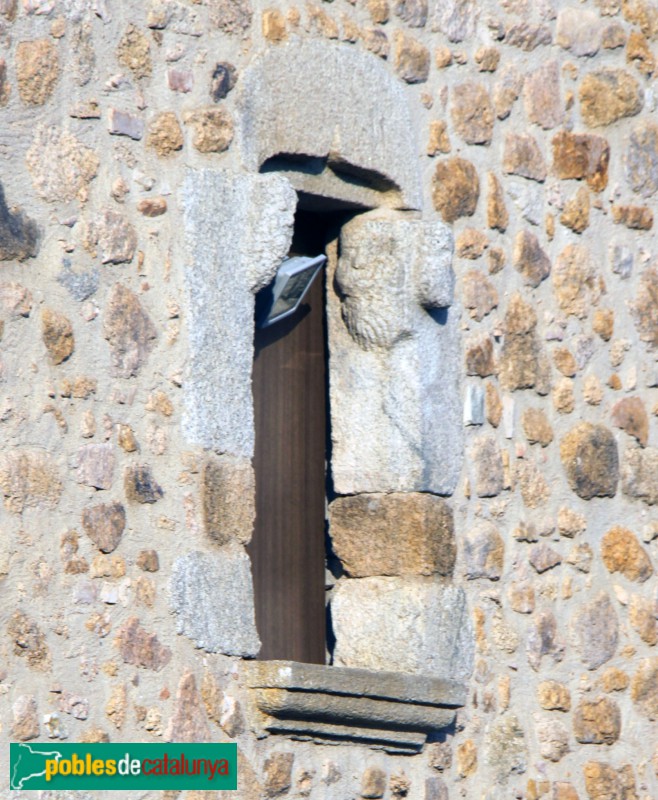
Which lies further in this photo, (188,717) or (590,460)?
(590,460)

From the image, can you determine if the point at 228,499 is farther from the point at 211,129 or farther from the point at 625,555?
the point at 625,555

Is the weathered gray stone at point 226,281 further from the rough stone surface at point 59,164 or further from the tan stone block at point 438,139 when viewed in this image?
the tan stone block at point 438,139

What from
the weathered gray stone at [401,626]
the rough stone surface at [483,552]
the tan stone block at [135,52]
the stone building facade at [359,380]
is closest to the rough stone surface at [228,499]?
the stone building facade at [359,380]

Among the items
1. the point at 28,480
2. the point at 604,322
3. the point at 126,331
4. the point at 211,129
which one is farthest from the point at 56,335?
the point at 604,322

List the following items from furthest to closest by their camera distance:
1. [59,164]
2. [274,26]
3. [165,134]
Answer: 1. [274,26]
2. [165,134]
3. [59,164]

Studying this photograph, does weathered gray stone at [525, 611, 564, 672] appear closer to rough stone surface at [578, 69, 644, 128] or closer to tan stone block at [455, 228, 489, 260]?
tan stone block at [455, 228, 489, 260]

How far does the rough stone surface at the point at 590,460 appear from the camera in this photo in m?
6.09

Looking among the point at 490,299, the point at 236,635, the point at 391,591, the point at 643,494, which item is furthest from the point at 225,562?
the point at 643,494

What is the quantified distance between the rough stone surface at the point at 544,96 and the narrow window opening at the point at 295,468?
781 mm

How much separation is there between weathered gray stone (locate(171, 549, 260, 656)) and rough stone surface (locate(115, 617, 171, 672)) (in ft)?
0.26

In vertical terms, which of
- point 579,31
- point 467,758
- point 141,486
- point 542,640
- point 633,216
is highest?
point 579,31

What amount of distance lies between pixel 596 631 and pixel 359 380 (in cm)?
110

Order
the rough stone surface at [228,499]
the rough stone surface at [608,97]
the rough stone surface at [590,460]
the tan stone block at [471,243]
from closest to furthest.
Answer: the rough stone surface at [228,499] → the tan stone block at [471,243] → the rough stone surface at [590,460] → the rough stone surface at [608,97]

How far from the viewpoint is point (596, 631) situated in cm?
609
